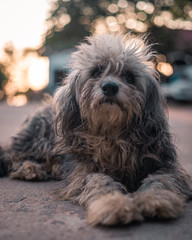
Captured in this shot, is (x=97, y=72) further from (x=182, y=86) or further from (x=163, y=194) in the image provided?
(x=182, y=86)

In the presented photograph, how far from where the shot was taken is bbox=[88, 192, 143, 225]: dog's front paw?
9.07ft

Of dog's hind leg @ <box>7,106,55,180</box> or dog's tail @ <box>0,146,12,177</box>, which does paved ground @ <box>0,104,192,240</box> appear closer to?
dog's hind leg @ <box>7,106,55,180</box>

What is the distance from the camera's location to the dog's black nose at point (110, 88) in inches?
146

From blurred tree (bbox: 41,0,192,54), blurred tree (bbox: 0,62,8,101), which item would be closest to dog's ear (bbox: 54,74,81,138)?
blurred tree (bbox: 41,0,192,54)

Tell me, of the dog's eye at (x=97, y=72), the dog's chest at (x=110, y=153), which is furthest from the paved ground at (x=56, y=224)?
the dog's eye at (x=97, y=72)

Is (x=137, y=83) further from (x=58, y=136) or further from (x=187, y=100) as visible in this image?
(x=187, y=100)

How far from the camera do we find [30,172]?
16.0ft

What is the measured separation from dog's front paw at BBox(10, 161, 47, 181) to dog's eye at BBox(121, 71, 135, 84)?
1.85 m

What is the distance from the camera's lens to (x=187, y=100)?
71.0 feet

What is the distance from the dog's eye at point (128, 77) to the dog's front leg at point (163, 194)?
1.11 metres

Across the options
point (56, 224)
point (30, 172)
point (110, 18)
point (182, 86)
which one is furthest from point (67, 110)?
point (110, 18)

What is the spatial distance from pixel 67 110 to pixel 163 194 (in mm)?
1659

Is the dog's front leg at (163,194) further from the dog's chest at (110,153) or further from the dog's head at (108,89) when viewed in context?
the dog's head at (108,89)

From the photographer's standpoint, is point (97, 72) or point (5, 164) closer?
point (97, 72)
